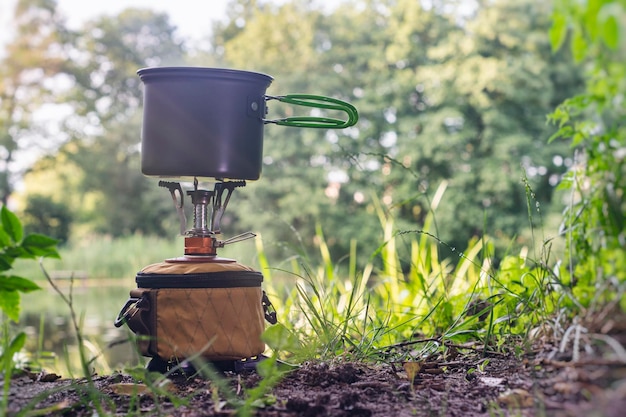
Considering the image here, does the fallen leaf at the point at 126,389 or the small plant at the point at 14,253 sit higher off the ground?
the small plant at the point at 14,253

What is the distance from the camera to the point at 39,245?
5.82ft

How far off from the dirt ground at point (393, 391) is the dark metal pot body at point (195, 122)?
0.71 meters

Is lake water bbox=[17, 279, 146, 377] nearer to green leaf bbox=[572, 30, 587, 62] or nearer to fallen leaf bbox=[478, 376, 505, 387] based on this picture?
fallen leaf bbox=[478, 376, 505, 387]

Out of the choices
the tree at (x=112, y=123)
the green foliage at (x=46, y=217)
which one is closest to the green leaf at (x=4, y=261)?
the green foliage at (x=46, y=217)

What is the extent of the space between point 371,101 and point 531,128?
4.38 m

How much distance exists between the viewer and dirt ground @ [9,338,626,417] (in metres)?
1.55

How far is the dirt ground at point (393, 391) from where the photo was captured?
60.9 inches

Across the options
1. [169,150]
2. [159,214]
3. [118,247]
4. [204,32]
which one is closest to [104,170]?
[159,214]

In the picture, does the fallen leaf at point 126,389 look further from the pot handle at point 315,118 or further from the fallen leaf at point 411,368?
the pot handle at point 315,118

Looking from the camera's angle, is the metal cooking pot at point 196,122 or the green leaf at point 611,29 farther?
the metal cooking pot at point 196,122

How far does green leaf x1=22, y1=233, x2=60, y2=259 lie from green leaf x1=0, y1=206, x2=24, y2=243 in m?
0.04

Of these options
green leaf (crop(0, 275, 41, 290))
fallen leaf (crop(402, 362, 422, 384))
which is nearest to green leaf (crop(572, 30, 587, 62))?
fallen leaf (crop(402, 362, 422, 384))

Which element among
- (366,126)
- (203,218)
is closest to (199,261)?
(203,218)

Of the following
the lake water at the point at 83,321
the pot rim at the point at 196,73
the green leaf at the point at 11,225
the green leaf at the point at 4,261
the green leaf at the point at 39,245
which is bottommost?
the lake water at the point at 83,321
